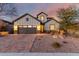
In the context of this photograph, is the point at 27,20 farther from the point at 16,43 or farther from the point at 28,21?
the point at 16,43

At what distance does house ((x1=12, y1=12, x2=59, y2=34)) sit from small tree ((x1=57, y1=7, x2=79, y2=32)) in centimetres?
11

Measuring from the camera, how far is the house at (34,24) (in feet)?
12.2

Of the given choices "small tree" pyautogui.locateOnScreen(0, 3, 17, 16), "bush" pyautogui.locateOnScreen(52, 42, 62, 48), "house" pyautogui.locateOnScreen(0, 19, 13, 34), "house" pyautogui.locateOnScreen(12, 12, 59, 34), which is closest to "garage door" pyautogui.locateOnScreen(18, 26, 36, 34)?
"house" pyautogui.locateOnScreen(12, 12, 59, 34)

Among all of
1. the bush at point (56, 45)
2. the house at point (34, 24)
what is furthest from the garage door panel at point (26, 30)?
the bush at point (56, 45)

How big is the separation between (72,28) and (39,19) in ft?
1.70

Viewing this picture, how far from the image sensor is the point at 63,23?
372cm

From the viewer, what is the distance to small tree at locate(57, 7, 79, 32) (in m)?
3.70

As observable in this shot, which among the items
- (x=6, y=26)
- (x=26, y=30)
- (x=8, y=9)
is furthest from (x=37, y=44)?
(x=8, y=9)

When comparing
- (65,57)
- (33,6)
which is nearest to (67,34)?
(65,57)

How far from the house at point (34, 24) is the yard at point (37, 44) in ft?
0.30

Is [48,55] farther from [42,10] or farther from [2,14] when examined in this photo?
[2,14]

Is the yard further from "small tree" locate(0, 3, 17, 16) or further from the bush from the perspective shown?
"small tree" locate(0, 3, 17, 16)

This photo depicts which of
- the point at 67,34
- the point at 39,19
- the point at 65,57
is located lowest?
the point at 65,57

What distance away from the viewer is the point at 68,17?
3.72m
